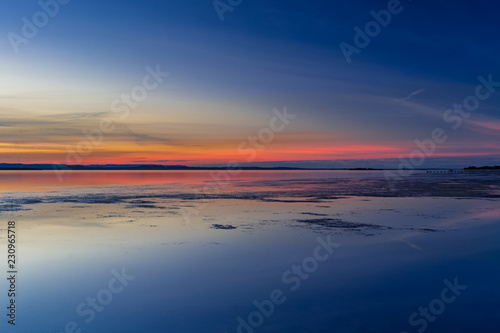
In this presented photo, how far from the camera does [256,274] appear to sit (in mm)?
8180

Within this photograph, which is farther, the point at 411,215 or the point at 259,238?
the point at 411,215

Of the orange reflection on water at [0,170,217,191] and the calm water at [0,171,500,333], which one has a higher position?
the orange reflection on water at [0,170,217,191]

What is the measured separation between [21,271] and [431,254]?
8954 millimetres

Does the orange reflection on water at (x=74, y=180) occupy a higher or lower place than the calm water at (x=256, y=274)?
higher

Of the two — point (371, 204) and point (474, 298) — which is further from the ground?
point (371, 204)

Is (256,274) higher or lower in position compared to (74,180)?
lower

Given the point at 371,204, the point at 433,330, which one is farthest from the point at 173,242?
the point at 371,204

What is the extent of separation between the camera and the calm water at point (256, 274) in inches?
234

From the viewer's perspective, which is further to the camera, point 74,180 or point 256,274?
point 74,180

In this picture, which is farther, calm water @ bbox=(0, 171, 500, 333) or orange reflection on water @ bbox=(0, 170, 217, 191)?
orange reflection on water @ bbox=(0, 170, 217, 191)

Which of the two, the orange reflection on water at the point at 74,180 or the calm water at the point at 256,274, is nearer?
the calm water at the point at 256,274

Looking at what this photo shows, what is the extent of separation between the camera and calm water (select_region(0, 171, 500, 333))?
19.5 ft

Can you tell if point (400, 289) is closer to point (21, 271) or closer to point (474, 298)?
point (474, 298)

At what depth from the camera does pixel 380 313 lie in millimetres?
6082
